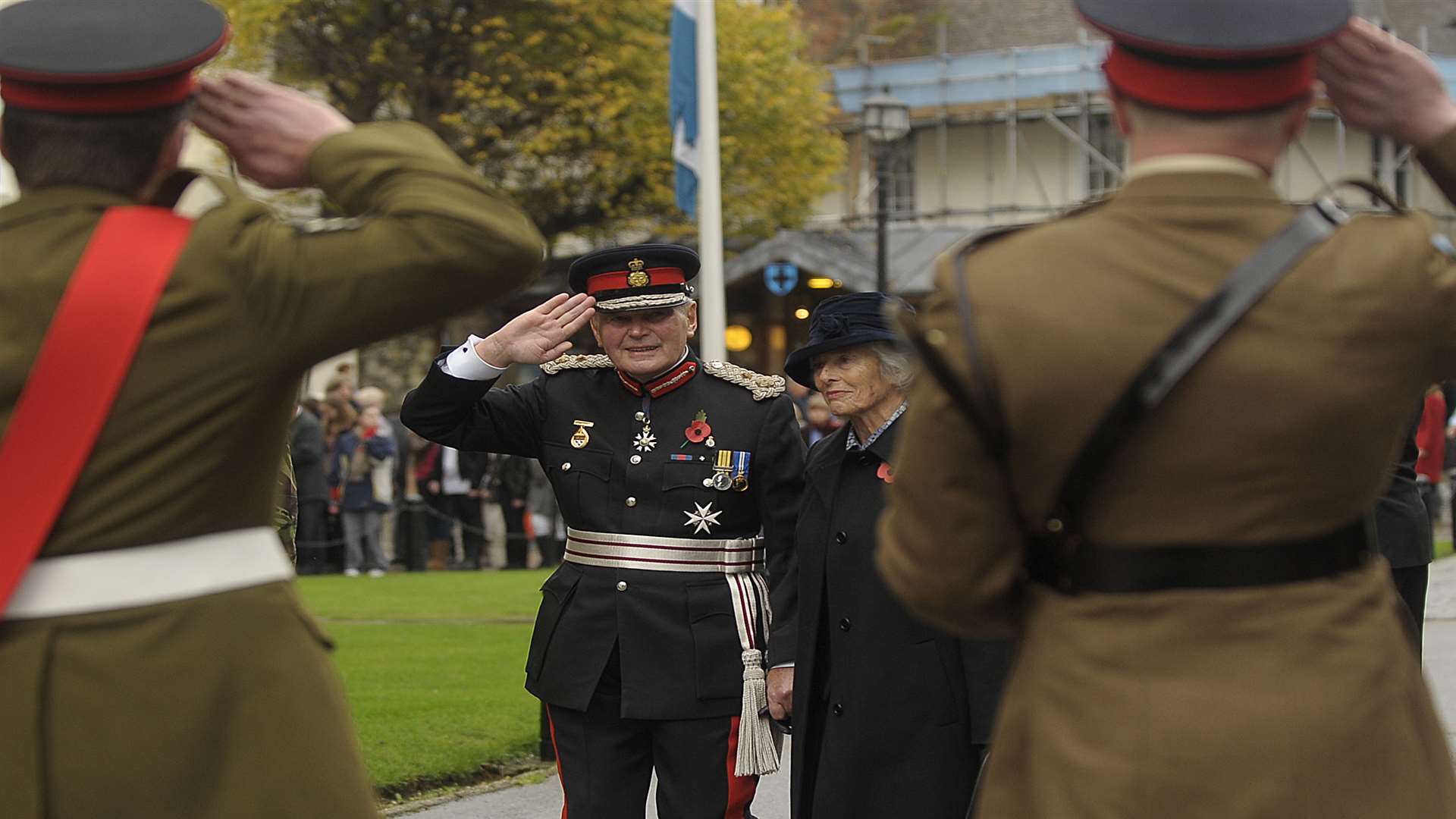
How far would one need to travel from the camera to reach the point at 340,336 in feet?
9.57

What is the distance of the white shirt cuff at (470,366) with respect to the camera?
221 inches

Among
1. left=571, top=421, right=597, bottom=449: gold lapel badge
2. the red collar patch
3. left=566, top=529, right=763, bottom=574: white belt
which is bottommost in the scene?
left=566, top=529, right=763, bottom=574: white belt

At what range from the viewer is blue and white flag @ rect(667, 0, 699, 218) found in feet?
57.3

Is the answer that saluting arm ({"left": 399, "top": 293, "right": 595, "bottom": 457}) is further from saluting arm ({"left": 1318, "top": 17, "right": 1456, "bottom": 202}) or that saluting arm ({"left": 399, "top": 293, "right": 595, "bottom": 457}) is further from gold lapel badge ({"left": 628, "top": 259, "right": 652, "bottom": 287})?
saluting arm ({"left": 1318, "top": 17, "right": 1456, "bottom": 202})

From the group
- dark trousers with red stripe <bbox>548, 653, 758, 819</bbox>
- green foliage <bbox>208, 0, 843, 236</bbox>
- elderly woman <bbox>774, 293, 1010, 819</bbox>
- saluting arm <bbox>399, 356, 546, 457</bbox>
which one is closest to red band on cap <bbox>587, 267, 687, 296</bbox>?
saluting arm <bbox>399, 356, 546, 457</bbox>

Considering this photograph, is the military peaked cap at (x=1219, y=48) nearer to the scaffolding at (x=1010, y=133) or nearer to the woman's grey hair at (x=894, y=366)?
the woman's grey hair at (x=894, y=366)

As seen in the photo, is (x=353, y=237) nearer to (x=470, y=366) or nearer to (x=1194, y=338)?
(x=1194, y=338)

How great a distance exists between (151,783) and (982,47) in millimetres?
46597

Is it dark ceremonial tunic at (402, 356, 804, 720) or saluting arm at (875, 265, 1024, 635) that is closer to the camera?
saluting arm at (875, 265, 1024, 635)

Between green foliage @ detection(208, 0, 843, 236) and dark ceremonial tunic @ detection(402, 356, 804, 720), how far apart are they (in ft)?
85.4

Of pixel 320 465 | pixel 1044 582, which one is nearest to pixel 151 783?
pixel 1044 582

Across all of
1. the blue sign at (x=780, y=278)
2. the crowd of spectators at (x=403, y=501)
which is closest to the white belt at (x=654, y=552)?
the crowd of spectators at (x=403, y=501)

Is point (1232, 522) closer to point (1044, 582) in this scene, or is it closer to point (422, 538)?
point (1044, 582)

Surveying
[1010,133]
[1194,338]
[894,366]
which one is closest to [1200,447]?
[1194,338]
